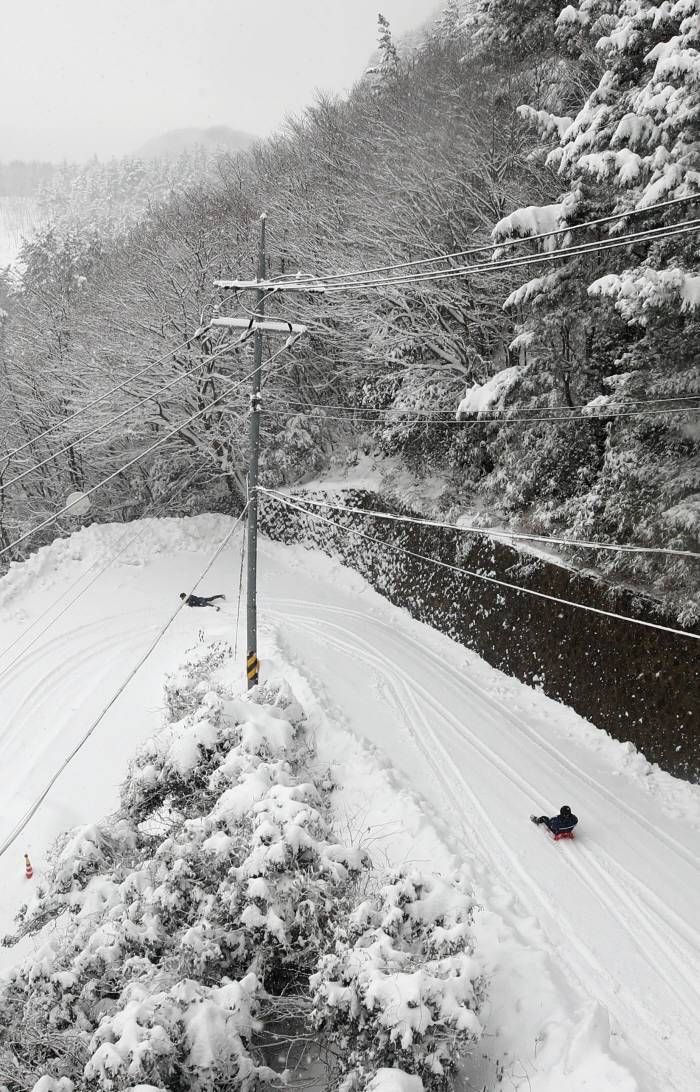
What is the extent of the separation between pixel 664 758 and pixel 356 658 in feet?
23.6

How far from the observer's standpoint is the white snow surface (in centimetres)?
598

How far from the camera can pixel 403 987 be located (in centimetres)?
515

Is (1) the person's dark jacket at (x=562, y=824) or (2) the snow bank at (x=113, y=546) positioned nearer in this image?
(1) the person's dark jacket at (x=562, y=824)

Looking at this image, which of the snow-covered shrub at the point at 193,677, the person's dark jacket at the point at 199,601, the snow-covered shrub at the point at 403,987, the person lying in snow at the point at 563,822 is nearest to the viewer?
the snow-covered shrub at the point at 403,987

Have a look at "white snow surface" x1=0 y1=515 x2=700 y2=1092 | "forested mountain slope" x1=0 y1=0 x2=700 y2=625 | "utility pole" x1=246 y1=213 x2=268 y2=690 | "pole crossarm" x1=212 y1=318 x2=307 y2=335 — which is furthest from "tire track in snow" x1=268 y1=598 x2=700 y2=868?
"pole crossarm" x1=212 y1=318 x2=307 y2=335

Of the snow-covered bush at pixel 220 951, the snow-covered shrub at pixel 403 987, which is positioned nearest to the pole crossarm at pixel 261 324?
the snow-covered bush at pixel 220 951

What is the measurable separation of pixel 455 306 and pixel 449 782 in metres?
12.5

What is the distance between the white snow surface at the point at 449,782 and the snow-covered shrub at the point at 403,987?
31 cm

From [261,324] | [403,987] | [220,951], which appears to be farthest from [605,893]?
[261,324]

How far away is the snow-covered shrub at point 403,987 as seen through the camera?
509cm

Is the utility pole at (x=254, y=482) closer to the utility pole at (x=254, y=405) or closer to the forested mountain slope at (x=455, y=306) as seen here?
the utility pole at (x=254, y=405)

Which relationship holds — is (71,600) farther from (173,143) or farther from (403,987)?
(173,143)

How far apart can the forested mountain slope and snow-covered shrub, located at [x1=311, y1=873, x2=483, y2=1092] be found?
6.04 m

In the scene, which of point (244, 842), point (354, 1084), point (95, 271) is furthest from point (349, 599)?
point (95, 271)
